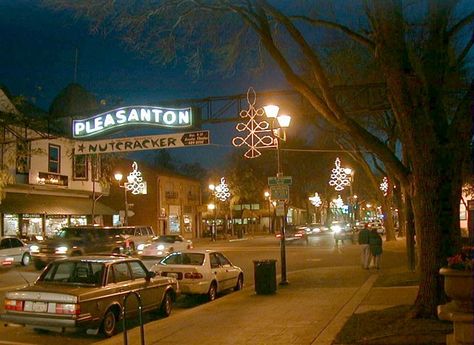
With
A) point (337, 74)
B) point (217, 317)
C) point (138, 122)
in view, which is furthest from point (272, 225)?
point (217, 317)

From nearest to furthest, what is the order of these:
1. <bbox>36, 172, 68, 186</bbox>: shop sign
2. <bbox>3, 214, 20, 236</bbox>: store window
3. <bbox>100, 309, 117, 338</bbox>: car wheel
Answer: <bbox>100, 309, 117, 338</bbox>: car wheel, <bbox>3, 214, 20, 236</bbox>: store window, <bbox>36, 172, 68, 186</bbox>: shop sign

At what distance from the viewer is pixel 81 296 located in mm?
10742

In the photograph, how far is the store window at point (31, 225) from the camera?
37859 mm

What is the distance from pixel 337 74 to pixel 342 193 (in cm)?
6804

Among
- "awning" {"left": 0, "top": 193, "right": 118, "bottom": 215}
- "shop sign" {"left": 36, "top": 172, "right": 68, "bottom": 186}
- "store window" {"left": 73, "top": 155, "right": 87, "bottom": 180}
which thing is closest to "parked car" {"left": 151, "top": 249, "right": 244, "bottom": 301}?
"awning" {"left": 0, "top": 193, "right": 118, "bottom": 215}

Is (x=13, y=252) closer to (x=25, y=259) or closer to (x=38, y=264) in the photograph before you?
(x=25, y=259)

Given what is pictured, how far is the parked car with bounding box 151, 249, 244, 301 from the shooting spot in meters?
16.3

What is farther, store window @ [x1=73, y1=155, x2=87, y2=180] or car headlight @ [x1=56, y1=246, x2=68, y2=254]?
store window @ [x1=73, y1=155, x2=87, y2=180]

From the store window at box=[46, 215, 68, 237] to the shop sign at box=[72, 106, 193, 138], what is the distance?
75.0 ft

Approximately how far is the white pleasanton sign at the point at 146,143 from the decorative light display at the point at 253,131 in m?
1.16

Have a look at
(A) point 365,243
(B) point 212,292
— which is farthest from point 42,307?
(A) point 365,243

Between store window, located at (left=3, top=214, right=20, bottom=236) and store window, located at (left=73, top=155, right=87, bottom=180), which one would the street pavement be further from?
store window, located at (left=73, top=155, right=87, bottom=180)

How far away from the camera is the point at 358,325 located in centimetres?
1031

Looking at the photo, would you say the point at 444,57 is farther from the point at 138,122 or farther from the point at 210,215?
the point at 210,215
